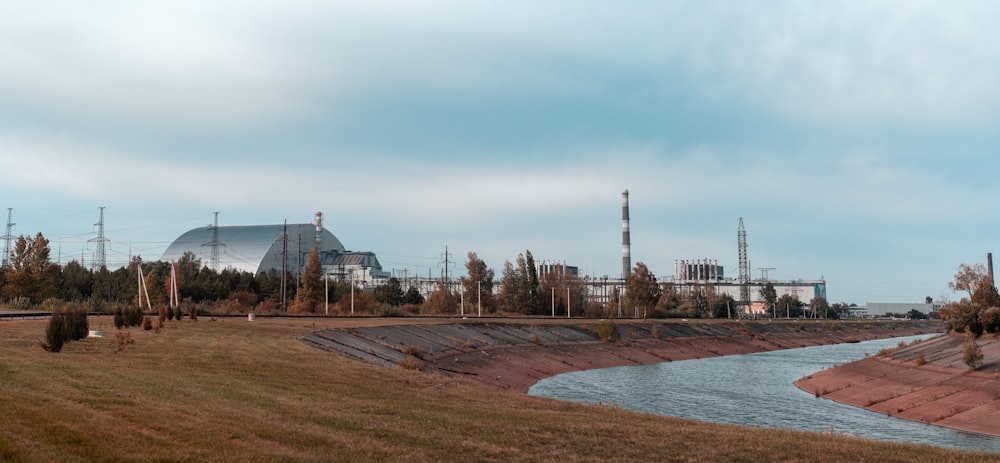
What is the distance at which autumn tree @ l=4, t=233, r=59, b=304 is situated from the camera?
3265 inches

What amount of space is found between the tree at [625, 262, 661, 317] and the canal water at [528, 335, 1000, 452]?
5889cm

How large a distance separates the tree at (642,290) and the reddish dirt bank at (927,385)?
7700 centimetres

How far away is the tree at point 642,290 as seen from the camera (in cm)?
13625

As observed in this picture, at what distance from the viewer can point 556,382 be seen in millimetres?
54406

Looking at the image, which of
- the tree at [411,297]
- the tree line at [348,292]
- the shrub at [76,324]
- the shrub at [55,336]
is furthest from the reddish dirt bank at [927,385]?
the tree at [411,297]

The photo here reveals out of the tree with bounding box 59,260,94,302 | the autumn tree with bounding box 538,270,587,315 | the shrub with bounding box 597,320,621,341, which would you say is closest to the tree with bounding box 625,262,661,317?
the autumn tree with bounding box 538,270,587,315

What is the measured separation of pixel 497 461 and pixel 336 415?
19.7ft

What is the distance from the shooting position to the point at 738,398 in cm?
4675

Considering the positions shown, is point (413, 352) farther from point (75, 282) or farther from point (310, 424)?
point (75, 282)

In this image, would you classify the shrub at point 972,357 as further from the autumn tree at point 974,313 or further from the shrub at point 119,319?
the shrub at point 119,319

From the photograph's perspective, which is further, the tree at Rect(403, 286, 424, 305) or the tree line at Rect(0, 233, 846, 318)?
the tree at Rect(403, 286, 424, 305)

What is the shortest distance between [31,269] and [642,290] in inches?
3702

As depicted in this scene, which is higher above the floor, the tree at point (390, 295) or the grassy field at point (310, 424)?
the tree at point (390, 295)

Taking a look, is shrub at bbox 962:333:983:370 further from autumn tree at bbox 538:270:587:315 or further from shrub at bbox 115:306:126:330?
autumn tree at bbox 538:270:587:315
